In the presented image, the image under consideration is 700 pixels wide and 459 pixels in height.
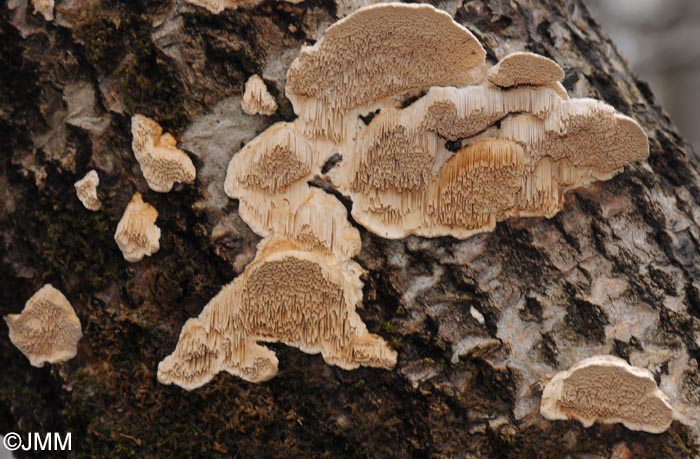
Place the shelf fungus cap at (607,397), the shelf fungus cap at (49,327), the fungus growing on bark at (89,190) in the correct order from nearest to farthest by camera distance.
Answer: the shelf fungus cap at (607,397) → the fungus growing on bark at (89,190) → the shelf fungus cap at (49,327)

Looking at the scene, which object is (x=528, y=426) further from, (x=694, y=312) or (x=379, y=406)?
(x=694, y=312)

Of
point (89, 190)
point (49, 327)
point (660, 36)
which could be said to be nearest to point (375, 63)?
point (89, 190)

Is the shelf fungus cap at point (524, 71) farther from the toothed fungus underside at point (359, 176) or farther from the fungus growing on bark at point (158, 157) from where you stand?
the fungus growing on bark at point (158, 157)

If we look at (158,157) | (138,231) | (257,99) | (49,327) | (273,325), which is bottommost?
(49,327)

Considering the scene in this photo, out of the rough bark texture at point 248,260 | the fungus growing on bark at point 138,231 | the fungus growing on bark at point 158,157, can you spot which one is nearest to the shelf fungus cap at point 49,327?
the rough bark texture at point 248,260

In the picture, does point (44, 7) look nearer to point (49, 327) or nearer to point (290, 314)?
point (49, 327)

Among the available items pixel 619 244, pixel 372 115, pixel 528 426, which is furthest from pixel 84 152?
pixel 619 244
